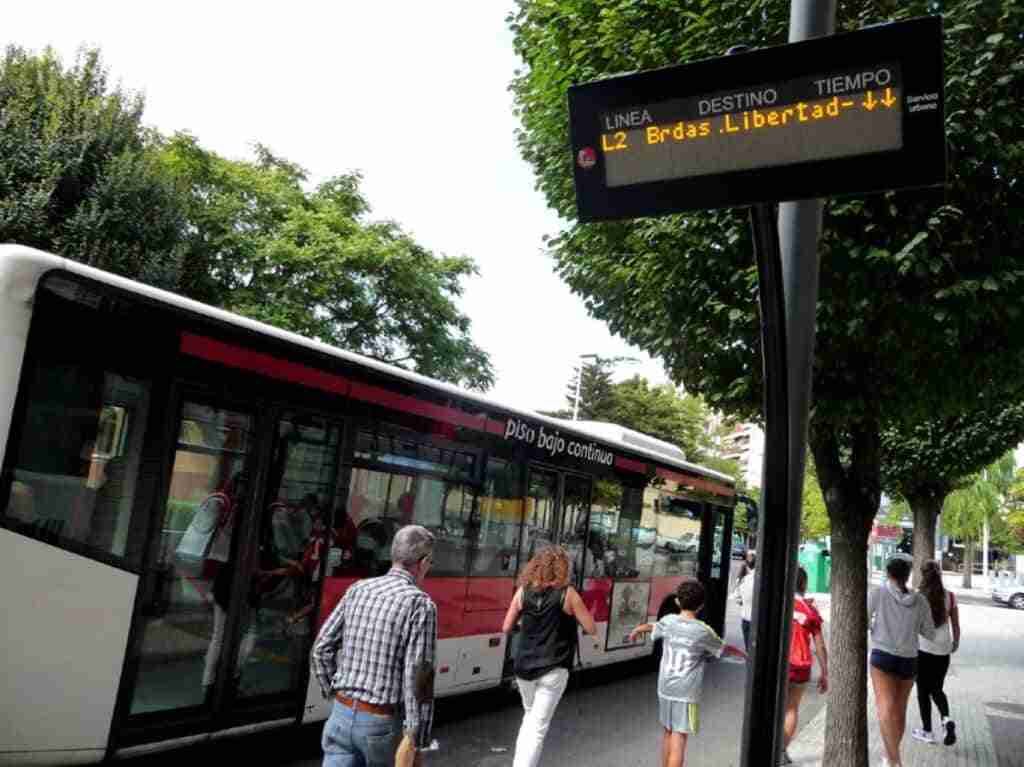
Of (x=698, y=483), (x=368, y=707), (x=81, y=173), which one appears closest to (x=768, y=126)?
(x=368, y=707)

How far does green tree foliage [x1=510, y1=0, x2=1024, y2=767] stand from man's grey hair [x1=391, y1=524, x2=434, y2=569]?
3.34 meters

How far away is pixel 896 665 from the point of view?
7.64 metres

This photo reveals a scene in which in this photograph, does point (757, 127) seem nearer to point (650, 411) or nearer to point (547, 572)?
point (547, 572)

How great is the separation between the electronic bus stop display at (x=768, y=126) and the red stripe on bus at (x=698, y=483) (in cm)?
960

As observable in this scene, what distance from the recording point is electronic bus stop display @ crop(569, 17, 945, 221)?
2.70 meters

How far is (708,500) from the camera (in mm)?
14141

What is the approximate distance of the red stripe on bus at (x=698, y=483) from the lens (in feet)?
41.4

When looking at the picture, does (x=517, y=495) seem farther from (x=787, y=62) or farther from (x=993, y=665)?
(x=993, y=665)

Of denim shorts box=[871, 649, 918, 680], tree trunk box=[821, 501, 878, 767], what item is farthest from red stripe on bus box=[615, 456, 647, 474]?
denim shorts box=[871, 649, 918, 680]

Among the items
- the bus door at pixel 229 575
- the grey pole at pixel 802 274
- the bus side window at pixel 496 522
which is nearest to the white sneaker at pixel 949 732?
the bus side window at pixel 496 522

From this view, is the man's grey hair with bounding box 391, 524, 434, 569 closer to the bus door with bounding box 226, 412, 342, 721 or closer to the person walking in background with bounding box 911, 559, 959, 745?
the bus door with bounding box 226, 412, 342, 721

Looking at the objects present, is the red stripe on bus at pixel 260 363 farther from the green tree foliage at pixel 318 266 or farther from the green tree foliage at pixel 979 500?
the green tree foliage at pixel 979 500

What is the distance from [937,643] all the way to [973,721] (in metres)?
2.97

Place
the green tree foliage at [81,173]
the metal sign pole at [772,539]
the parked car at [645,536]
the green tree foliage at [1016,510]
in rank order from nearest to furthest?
the metal sign pole at [772,539] → the parked car at [645,536] → the green tree foliage at [81,173] → the green tree foliage at [1016,510]
